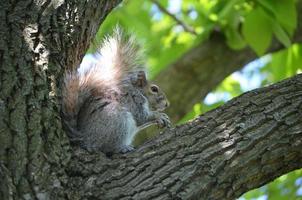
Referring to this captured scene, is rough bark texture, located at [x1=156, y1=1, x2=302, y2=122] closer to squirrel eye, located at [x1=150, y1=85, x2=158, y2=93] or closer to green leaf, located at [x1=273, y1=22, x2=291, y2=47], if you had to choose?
squirrel eye, located at [x1=150, y1=85, x2=158, y2=93]

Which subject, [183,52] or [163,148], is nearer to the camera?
[163,148]

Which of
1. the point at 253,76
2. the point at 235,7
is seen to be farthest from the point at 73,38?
the point at 253,76

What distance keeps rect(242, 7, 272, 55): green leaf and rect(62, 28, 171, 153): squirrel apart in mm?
582

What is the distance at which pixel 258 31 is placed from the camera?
124 inches

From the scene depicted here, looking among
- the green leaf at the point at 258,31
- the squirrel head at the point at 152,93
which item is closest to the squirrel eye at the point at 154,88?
the squirrel head at the point at 152,93

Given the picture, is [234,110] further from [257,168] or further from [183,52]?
[183,52]

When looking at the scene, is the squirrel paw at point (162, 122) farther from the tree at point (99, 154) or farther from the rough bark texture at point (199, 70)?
the rough bark texture at point (199, 70)

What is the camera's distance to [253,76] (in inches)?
224

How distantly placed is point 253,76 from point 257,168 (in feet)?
11.7


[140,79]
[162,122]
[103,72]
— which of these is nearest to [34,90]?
[103,72]

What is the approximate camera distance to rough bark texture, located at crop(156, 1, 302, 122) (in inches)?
156

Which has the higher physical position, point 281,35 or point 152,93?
point 152,93

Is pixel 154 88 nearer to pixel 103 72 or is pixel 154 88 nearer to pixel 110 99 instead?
pixel 103 72

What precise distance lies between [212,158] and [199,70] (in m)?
1.97
